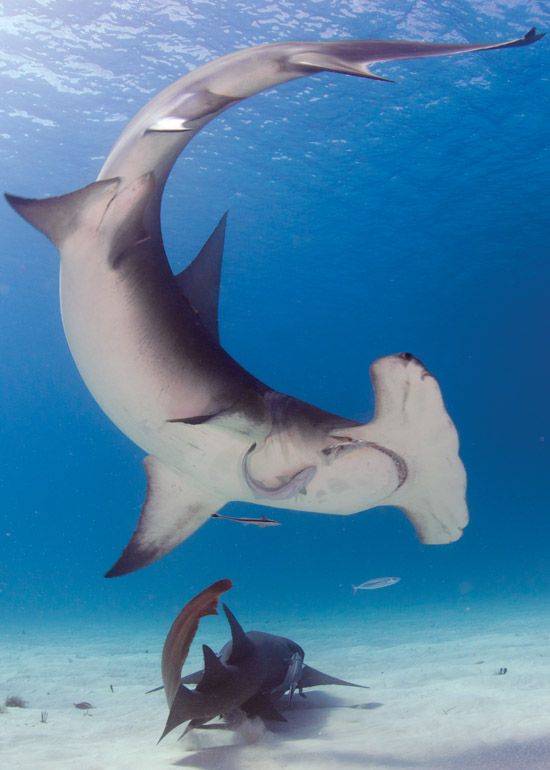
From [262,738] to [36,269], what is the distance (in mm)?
32215

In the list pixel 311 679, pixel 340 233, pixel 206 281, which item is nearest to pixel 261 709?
pixel 311 679

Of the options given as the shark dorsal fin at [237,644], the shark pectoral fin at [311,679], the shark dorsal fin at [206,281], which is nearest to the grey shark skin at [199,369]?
the shark dorsal fin at [206,281]

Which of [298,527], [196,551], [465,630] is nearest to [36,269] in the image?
[465,630]

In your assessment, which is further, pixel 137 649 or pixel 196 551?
pixel 196 551

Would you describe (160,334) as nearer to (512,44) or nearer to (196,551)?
(512,44)

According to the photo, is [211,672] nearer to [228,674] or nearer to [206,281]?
[228,674]

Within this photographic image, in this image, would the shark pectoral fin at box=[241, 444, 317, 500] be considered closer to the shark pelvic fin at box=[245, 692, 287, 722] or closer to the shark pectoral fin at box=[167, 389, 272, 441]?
the shark pectoral fin at box=[167, 389, 272, 441]

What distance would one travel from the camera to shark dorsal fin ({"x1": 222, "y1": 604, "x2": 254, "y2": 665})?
4.07 metres

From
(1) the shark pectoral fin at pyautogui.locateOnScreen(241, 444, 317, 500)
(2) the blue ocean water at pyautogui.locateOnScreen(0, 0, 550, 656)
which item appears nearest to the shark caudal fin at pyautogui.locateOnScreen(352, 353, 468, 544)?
(2) the blue ocean water at pyautogui.locateOnScreen(0, 0, 550, 656)

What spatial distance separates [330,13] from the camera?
14.8m

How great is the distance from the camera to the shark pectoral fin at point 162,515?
3447mm

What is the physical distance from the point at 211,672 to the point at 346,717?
56.9 inches

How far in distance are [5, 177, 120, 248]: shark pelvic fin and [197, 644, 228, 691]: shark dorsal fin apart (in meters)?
2.63

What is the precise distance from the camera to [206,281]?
3.59 meters
